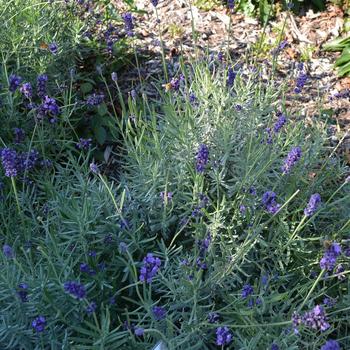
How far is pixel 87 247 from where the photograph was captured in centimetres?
237

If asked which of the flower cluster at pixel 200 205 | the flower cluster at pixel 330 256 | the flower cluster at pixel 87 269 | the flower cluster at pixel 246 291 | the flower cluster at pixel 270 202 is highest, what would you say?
the flower cluster at pixel 330 256

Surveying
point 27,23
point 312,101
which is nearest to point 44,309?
point 27,23

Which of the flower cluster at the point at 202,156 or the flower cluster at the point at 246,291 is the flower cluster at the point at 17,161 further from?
the flower cluster at the point at 246,291

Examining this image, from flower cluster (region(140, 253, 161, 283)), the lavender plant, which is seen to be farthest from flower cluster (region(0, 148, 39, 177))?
flower cluster (region(140, 253, 161, 283))

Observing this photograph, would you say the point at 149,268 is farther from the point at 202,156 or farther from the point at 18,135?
the point at 18,135

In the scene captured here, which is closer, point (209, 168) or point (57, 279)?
point (57, 279)

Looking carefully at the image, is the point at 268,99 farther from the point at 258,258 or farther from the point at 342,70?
the point at 342,70

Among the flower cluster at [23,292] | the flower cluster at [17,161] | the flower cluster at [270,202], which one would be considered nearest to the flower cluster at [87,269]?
the flower cluster at [23,292]

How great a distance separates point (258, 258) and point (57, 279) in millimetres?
899

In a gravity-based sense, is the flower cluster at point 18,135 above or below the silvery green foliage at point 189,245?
above

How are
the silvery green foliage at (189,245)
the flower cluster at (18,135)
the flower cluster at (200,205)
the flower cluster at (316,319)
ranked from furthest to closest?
1. the flower cluster at (18,135)
2. the flower cluster at (200,205)
3. the silvery green foliage at (189,245)
4. the flower cluster at (316,319)

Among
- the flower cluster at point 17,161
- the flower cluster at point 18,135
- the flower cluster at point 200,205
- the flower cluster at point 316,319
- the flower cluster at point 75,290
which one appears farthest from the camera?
the flower cluster at point 18,135

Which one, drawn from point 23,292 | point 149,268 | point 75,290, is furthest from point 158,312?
point 23,292

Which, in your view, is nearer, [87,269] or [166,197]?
[87,269]
